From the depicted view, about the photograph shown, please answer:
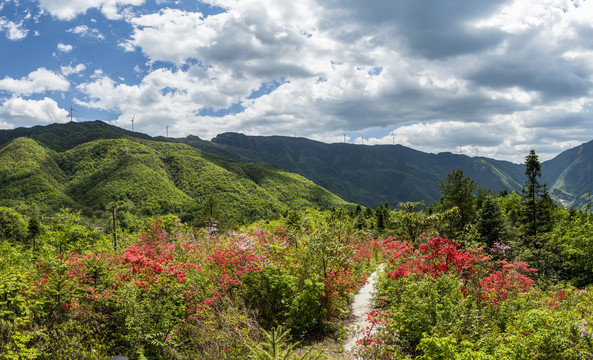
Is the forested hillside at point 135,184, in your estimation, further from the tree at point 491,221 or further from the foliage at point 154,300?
the foliage at point 154,300

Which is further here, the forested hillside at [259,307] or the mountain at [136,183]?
the mountain at [136,183]

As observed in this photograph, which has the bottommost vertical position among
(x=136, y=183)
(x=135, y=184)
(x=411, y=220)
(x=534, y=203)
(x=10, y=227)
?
(x=10, y=227)

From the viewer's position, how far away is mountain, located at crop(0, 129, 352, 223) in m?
127

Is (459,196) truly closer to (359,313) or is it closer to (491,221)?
(491,221)

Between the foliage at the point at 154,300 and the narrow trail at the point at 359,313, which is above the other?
the foliage at the point at 154,300

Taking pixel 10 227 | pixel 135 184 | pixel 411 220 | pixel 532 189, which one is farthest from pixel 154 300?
pixel 135 184

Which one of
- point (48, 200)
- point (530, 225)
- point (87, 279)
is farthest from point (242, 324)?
→ point (48, 200)

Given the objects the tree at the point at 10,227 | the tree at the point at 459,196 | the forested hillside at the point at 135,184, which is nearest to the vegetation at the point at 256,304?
the tree at the point at 459,196

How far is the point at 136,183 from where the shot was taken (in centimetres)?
14112

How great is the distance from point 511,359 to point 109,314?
7.27 metres

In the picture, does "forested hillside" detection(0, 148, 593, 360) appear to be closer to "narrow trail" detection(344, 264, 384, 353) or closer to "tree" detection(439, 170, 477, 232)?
"narrow trail" detection(344, 264, 384, 353)

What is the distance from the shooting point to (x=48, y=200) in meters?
132

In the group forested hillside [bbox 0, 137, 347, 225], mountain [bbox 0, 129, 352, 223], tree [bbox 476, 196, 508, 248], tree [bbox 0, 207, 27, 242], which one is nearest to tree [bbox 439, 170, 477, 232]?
tree [bbox 476, 196, 508, 248]

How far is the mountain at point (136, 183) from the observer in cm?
12725
